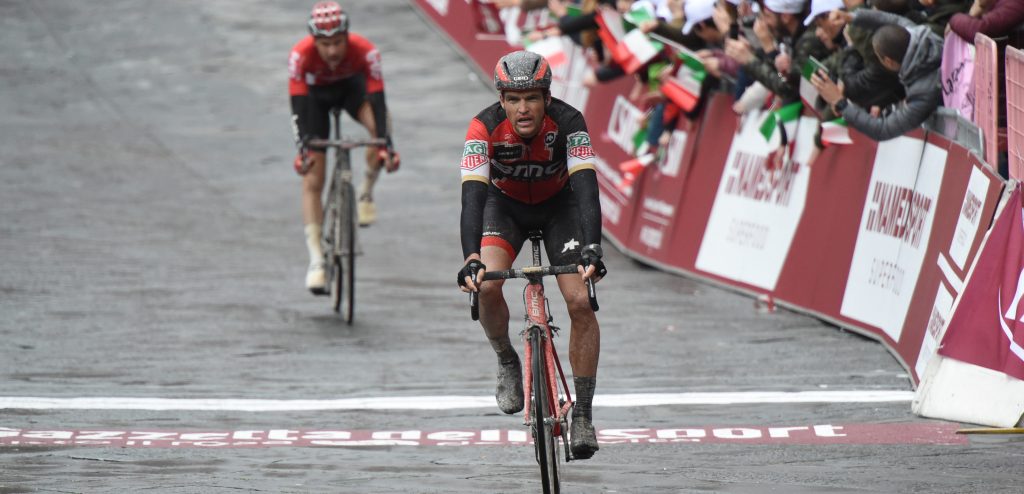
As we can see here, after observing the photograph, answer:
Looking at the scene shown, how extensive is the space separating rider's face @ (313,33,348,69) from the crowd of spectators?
3.06 meters

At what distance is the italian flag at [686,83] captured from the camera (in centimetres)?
1354

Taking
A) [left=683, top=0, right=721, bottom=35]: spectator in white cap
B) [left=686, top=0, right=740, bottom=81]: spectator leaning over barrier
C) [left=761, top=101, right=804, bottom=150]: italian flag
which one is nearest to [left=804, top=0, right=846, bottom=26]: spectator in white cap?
[left=761, top=101, right=804, bottom=150]: italian flag

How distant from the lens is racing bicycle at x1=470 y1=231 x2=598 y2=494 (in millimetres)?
6309

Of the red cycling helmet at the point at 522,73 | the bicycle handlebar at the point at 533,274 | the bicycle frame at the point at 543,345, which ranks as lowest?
the bicycle frame at the point at 543,345

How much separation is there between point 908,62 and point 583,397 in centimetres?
414

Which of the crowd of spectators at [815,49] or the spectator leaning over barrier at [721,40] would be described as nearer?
the crowd of spectators at [815,49]

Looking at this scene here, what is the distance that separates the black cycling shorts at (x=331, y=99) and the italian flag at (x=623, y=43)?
3143 mm

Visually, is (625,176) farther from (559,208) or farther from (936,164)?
(559,208)

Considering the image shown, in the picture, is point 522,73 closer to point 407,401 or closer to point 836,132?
point 407,401

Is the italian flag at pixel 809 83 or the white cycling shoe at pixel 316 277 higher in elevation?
the italian flag at pixel 809 83

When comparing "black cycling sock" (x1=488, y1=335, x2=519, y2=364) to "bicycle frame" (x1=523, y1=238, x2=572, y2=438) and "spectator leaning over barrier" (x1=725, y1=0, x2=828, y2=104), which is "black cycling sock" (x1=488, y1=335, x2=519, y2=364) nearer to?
"bicycle frame" (x1=523, y1=238, x2=572, y2=438)

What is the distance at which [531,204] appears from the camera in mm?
7262

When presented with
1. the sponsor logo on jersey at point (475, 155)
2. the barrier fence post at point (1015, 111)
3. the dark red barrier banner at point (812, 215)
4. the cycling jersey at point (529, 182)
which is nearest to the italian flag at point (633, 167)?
the dark red barrier banner at point (812, 215)

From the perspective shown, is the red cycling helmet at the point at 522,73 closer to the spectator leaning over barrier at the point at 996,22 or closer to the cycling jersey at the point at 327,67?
the spectator leaning over barrier at the point at 996,22
